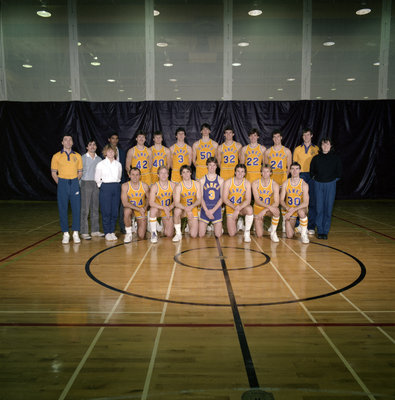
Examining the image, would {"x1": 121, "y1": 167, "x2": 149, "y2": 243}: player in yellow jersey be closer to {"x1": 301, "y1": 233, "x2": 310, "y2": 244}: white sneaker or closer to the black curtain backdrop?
{"x1": 301, "y1": 233, "x2": 310, "y2": 244}: white sneaker

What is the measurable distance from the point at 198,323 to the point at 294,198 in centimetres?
295

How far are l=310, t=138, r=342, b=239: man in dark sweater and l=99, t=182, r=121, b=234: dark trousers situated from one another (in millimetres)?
2673

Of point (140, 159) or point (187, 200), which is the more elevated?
point (140, 159)

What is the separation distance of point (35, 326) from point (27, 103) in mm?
7591

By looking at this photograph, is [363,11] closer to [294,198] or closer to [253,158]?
[253,158]

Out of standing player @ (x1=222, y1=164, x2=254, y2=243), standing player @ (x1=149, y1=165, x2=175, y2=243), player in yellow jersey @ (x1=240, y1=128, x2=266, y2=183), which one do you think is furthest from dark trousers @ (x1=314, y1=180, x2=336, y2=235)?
standing player @ (x1=149, y1=165, x2=175, y2=243)

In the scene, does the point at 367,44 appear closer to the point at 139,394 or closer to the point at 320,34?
the point at 320,34

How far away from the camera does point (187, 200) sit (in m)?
4.86

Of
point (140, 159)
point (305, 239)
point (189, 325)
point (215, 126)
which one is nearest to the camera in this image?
point (189, 325)

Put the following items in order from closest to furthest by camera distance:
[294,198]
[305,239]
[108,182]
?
[305,239], [108,182], [294,198]

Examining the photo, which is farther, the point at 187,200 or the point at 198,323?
the point at 187,200

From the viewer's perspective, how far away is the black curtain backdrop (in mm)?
8242

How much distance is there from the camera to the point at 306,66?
8.35m

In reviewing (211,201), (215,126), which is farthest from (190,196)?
(215,126)
